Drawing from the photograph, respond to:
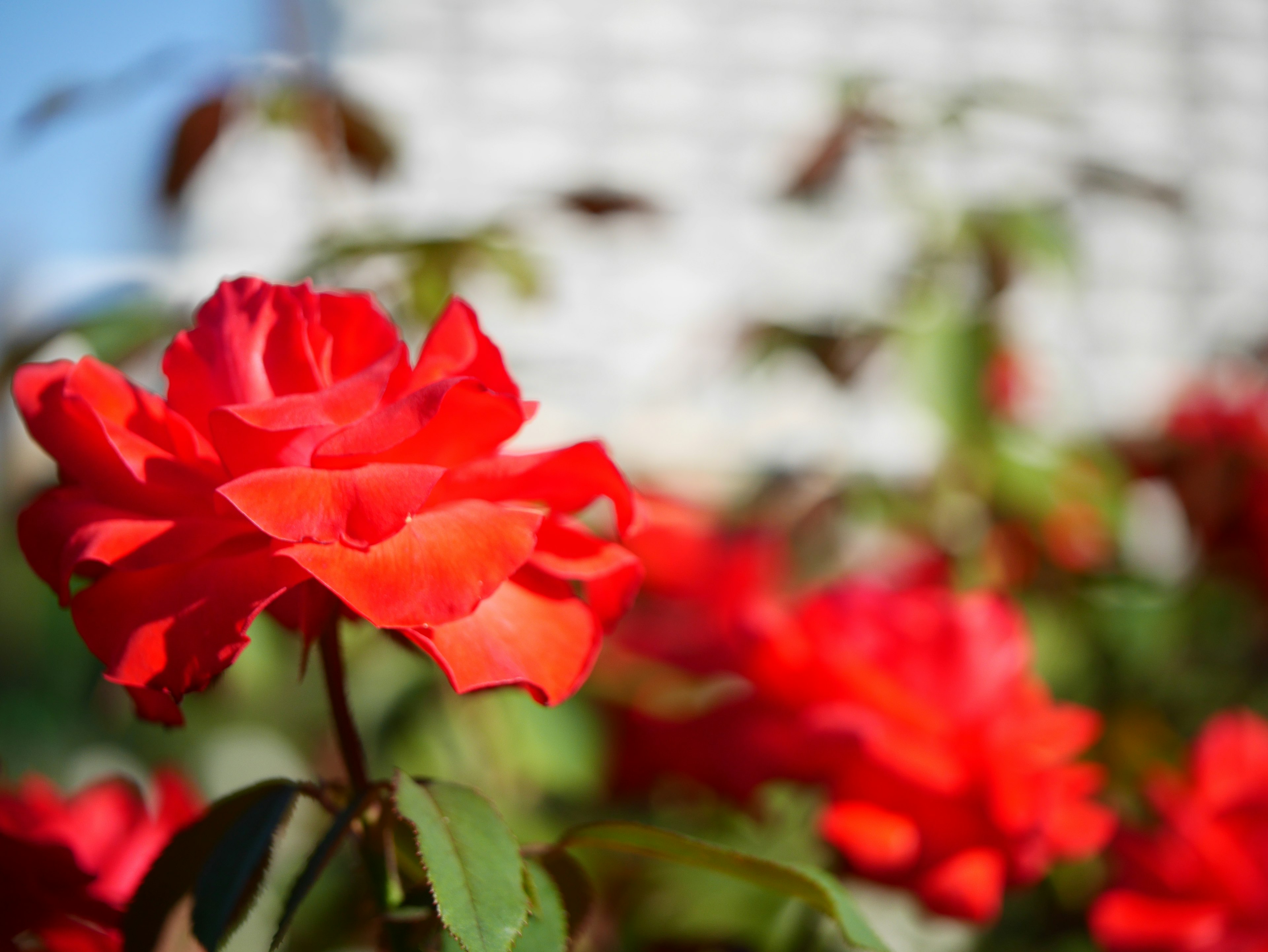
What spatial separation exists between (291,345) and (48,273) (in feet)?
7.06

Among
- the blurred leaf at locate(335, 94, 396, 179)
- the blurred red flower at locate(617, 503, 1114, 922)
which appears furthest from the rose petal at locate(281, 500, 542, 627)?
the blurred leaf at locate(335, 94, 396, 179)

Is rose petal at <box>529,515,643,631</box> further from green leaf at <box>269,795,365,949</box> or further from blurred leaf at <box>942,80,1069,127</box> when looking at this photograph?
blurred leaf at <box>942,80,1069,127</box>

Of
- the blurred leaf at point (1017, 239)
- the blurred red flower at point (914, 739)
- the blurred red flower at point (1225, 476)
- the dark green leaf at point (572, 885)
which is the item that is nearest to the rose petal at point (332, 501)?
the dark green leaf at point (572, 885)

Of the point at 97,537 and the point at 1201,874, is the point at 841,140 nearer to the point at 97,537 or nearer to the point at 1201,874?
the point at 1201,874

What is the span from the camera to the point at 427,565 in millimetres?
246

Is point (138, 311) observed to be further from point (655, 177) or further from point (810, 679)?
point (655, 177)

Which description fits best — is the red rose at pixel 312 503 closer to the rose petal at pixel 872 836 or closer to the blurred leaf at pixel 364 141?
the rose petal at pixel 872 836

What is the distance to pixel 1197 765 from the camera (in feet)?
1.80

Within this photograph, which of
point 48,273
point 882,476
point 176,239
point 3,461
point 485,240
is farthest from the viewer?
point 48,273

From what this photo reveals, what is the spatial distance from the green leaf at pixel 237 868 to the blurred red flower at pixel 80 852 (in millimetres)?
50

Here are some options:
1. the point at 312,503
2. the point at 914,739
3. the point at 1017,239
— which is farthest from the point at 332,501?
the point at 1017,239

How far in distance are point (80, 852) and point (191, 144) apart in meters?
0.44

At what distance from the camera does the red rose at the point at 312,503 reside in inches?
9.5

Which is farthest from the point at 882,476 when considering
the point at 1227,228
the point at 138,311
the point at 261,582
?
the point at 1227,228
